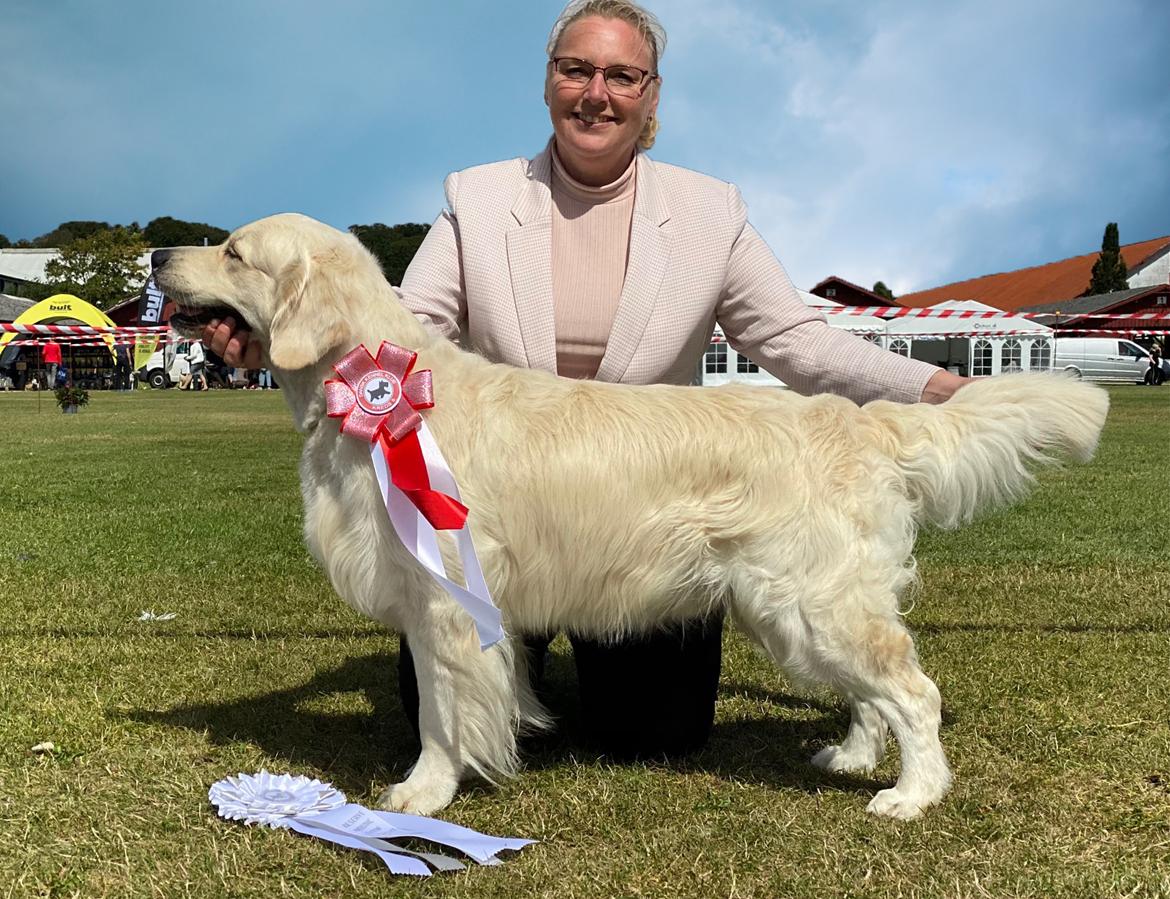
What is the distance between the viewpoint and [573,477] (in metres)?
2.64

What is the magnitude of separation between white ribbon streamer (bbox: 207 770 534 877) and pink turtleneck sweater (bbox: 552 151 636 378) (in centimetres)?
158

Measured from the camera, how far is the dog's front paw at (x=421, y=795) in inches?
107

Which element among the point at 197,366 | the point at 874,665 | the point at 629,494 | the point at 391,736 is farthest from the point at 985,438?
the point at 197,366

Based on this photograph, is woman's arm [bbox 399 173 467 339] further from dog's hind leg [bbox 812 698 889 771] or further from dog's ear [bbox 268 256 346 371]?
dog's hind leg [bbox 812 698 889 771]

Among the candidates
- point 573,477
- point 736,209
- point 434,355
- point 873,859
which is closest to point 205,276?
point 434,355

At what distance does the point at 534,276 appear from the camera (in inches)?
132

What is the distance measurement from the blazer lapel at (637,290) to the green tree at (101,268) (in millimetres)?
54018

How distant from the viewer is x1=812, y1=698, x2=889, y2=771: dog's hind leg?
298 centimetres

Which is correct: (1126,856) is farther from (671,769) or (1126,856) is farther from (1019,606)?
(1019,606)

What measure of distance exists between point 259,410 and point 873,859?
20.3 meters

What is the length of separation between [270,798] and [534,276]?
5.90ft

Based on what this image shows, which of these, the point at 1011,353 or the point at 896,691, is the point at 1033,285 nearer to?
the point at 1011,353

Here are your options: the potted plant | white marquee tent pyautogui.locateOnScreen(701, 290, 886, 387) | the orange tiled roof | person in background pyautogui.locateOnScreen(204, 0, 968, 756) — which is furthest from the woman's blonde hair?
the orange tiled roof

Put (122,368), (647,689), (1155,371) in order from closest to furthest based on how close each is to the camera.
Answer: (647,689)
(1155,371)
(122,368)
